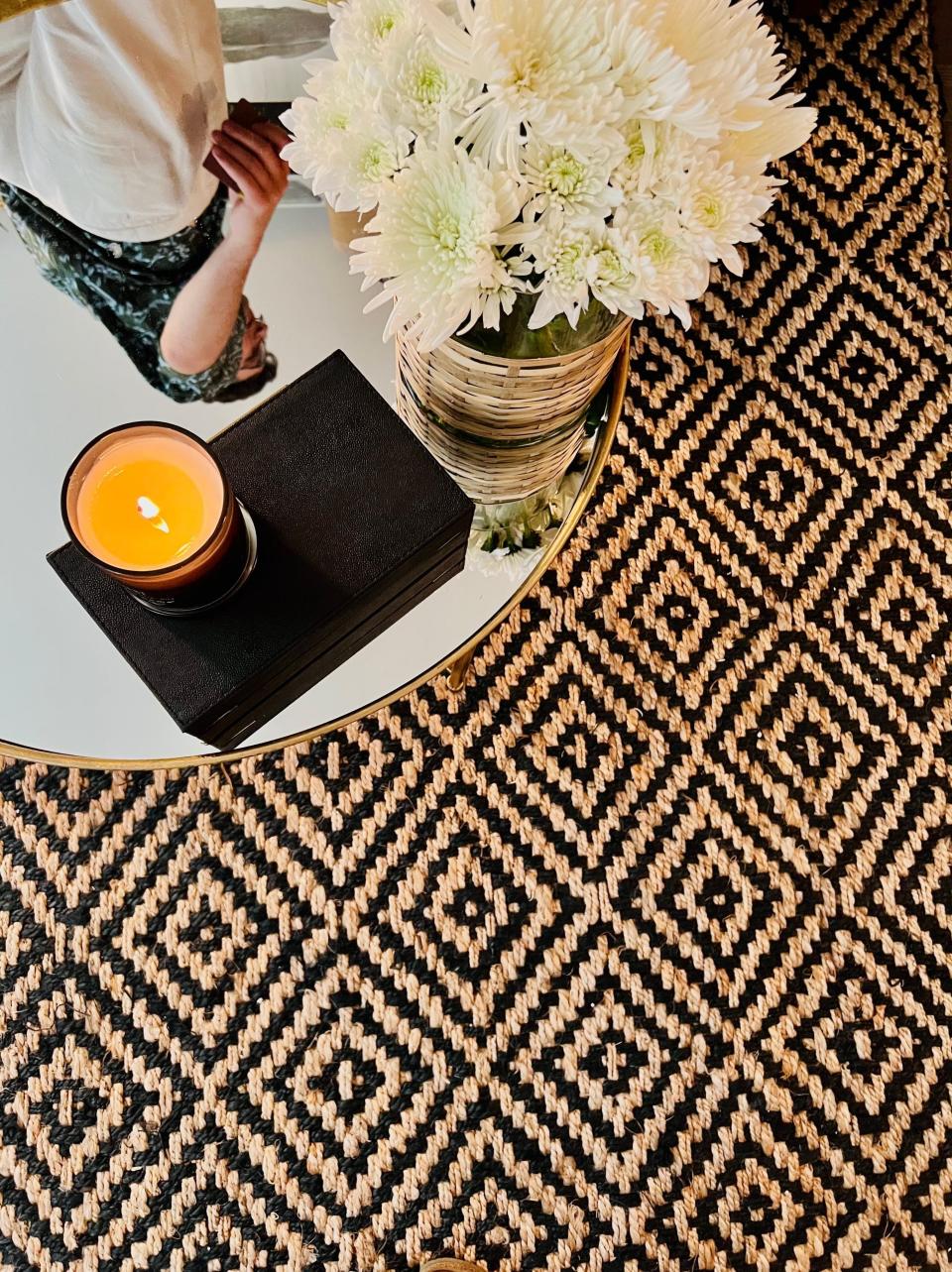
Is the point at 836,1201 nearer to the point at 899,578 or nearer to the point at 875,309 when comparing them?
the point at 899,578

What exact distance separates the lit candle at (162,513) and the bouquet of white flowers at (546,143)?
0.61ft

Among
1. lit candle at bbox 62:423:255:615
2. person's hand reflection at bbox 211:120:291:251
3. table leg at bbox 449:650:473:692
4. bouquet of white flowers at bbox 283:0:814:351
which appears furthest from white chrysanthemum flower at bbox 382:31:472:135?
table leg at bbox 449:650:473:692

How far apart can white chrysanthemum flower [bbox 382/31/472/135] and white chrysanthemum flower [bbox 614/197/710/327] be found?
0.24 feet

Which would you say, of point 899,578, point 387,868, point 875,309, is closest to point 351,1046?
point 387,868

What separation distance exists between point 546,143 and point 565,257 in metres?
0.04

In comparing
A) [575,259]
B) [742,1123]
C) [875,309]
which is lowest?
[742,1123]

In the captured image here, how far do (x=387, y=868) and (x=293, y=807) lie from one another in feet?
0.32

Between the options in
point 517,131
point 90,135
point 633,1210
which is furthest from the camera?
point 633,1210

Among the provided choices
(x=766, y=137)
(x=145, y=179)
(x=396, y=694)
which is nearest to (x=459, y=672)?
(x=396, y=694)

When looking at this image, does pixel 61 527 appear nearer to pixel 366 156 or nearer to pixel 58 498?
pixel 58 498

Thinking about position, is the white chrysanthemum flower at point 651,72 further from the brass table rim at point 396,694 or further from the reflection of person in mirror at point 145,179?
the reflection of person in mirror at point 145,179

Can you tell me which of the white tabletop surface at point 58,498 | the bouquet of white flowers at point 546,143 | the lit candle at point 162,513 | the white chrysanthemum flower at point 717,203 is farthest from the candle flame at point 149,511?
the white chrysanthemum flower at point 717,203

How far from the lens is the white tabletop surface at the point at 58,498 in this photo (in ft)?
2.08

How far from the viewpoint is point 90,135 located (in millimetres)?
614
